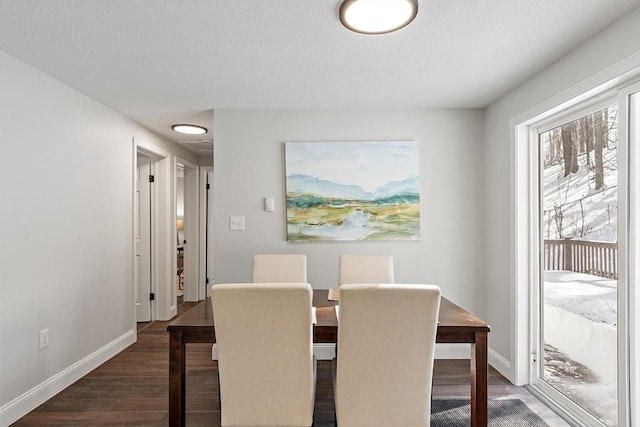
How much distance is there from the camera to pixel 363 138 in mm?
3625

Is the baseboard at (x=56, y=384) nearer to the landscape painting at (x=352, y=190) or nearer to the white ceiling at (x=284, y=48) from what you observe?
the landscape painting at (x=352, y=190)

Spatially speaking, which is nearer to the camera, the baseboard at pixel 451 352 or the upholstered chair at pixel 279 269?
the upholstered chair at pixel 279 269

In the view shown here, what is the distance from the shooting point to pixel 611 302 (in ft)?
7.20

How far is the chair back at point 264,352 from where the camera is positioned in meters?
1.74

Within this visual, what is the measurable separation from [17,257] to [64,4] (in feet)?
5.11

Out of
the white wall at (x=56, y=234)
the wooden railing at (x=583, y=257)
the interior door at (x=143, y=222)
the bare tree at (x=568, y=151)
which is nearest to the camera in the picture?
the wooden railing at (x=583, y=257)

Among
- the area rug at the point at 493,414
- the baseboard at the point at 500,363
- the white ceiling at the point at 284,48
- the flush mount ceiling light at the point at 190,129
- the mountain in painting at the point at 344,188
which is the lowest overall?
the area rug at the point at 493,414

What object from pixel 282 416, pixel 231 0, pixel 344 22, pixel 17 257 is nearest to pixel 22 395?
pixel 17 257

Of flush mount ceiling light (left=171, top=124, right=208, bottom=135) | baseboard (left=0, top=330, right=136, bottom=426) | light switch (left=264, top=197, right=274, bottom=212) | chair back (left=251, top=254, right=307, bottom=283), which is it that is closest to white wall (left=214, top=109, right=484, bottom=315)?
light switch (left=264, top=197, right=274, bottom=212)

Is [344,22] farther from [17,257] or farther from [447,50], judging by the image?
[17,257]

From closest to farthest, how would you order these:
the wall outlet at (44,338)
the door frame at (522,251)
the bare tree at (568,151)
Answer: the bare tree at (568,151), the wall outlet at (44,338), the door frame at (522,251)

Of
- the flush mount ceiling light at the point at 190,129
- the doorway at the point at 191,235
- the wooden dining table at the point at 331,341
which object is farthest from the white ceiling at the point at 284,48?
the doorway at the point at 191,235

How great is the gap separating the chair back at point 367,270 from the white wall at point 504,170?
973 millimetres

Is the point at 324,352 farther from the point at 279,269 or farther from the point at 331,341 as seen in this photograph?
the point at 331,341
